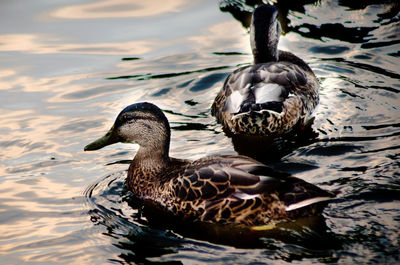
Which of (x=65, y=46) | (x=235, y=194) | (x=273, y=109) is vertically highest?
(x=65, y=46)

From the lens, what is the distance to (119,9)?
41.0 feet

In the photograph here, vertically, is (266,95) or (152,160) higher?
(266,95)

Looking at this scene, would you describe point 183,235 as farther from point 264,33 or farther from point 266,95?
point 264,33

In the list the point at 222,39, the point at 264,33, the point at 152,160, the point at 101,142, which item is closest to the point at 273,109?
the point at 264,33

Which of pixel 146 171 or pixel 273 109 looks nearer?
pixel 146 171

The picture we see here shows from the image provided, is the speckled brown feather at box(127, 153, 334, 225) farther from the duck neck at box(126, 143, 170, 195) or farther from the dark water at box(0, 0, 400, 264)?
the duck neck at box(126, 143, 170, 195)

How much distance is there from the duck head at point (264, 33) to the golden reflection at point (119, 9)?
3.10m

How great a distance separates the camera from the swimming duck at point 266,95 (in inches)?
331

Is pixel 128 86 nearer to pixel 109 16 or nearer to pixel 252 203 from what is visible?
pixel 109 16

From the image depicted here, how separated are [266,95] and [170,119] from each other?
1.45 meters

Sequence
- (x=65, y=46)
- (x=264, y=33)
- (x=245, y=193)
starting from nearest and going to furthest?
(x=245, y=193) → (x=264, y=33) → (x=65, y=46)

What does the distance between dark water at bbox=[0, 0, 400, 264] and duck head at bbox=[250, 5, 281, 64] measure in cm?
82

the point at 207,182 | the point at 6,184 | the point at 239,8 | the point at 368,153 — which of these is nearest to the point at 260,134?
the point at 368,153

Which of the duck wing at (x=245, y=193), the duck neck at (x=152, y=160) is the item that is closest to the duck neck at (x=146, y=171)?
the duck neck at (x=152, y=160)
